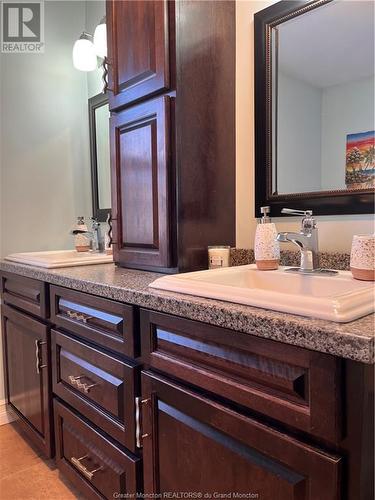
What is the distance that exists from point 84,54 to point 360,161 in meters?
1.72

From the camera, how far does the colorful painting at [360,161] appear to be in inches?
42.0

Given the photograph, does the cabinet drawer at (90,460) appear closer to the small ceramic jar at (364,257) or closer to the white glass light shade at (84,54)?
the small ceramic jar at (364,257)

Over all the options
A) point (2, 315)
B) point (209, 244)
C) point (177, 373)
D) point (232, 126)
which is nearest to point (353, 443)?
point (177, 373)

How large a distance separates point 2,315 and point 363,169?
5.84 ft

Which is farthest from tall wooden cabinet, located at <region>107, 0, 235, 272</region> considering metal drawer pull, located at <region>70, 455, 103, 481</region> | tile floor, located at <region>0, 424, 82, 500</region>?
tile floor, located at <region>0, 424, 82, 500</region>

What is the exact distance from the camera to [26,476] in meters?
1.62

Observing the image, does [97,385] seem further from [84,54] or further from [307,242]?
[84,54]

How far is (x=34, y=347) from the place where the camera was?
5.24 feet

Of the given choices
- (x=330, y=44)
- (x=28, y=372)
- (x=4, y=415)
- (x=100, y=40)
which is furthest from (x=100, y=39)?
(x=4, y=415)

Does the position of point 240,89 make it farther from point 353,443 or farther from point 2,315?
point 2,315

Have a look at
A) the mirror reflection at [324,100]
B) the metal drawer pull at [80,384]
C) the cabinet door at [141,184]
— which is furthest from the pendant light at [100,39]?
the metal drawer pull at [80,384]

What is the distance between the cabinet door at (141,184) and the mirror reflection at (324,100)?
0.40 m

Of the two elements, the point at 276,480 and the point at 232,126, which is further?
the point at 232,126

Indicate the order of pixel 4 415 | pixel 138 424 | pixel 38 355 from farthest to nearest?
1. pixel 4 415
2. pixel 38 355
3. pixel 138 424
